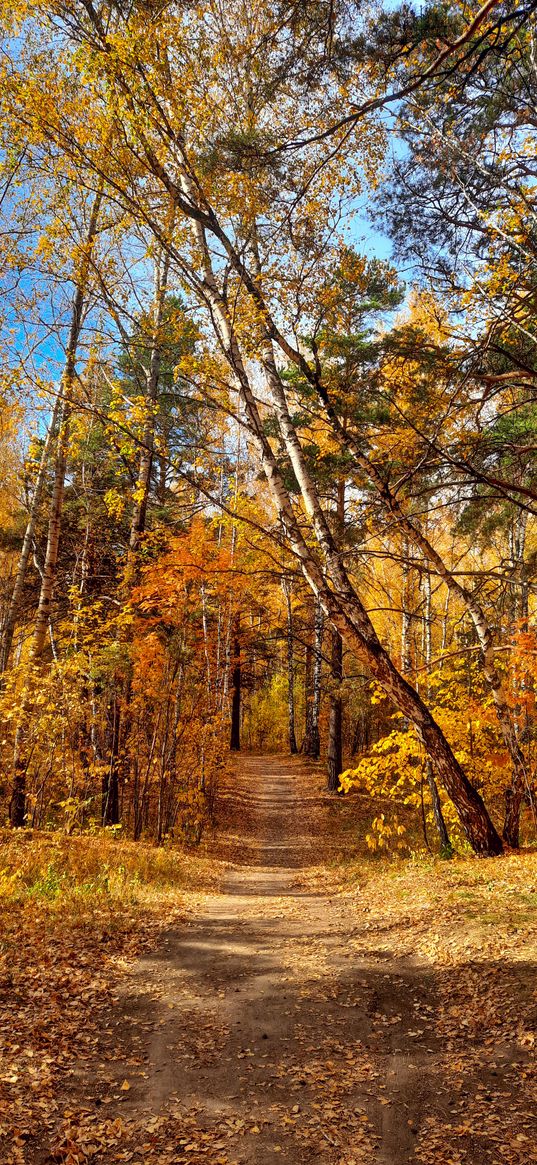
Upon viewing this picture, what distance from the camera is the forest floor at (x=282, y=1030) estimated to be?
2850 millimetres

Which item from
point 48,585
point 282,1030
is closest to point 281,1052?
point 282,1030

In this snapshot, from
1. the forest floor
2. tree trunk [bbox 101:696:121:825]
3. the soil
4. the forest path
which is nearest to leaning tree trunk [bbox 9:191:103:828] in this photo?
tree trunk [bbox 101:696:121:825]

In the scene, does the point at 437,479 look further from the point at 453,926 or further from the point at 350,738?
the point at 350,738

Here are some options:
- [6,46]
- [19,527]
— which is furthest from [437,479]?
[19,527]

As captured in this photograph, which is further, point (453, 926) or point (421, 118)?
point (421, 118)

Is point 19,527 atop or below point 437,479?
atop

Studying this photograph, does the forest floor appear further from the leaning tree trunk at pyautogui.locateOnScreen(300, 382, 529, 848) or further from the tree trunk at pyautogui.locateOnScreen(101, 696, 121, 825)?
the tree trunk at pyautogui.locateOnScreen(101, 696, 121, 825)

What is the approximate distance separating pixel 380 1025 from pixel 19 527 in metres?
16.8

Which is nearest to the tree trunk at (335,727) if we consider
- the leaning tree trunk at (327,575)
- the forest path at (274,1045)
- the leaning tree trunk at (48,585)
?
the leaning tree trunk at (48,585)

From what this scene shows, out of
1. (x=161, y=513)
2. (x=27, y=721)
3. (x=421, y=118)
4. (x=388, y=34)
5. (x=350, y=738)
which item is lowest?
(x=350, y=738)

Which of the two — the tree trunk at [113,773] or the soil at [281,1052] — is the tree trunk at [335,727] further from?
the soil at [281,1052]

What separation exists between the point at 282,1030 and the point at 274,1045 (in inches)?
7.8

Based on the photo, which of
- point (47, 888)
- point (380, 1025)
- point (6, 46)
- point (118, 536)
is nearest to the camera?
point (380, 1025)

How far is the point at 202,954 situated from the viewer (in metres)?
5.29
